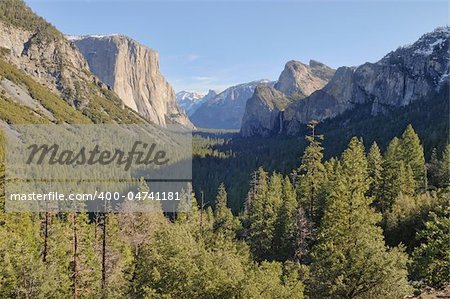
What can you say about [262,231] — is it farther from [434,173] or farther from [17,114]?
[17,114]

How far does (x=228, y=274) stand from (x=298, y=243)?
23.8 metres

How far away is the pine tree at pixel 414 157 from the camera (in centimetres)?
6234

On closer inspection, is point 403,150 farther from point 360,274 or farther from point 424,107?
point 424,107

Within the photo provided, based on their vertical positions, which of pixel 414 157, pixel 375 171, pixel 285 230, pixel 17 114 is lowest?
pixel 285 230

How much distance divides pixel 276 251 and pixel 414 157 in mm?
26488

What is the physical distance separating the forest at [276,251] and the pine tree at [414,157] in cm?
28

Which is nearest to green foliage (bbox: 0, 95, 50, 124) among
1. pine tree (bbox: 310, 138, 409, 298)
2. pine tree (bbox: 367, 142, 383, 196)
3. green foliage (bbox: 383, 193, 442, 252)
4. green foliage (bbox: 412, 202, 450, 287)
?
pine tree (bbox: 367, 142, 383, 196)

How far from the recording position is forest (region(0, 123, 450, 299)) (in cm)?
2458

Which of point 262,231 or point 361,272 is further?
point 262,231

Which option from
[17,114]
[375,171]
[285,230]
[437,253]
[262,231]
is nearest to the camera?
[437,253]

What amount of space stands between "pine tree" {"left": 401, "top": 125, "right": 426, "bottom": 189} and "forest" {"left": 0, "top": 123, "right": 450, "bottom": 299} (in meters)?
0.28

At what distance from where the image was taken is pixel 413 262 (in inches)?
969

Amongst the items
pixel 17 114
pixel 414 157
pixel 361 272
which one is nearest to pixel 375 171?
pixel 414 157

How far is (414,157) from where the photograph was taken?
63.0m
